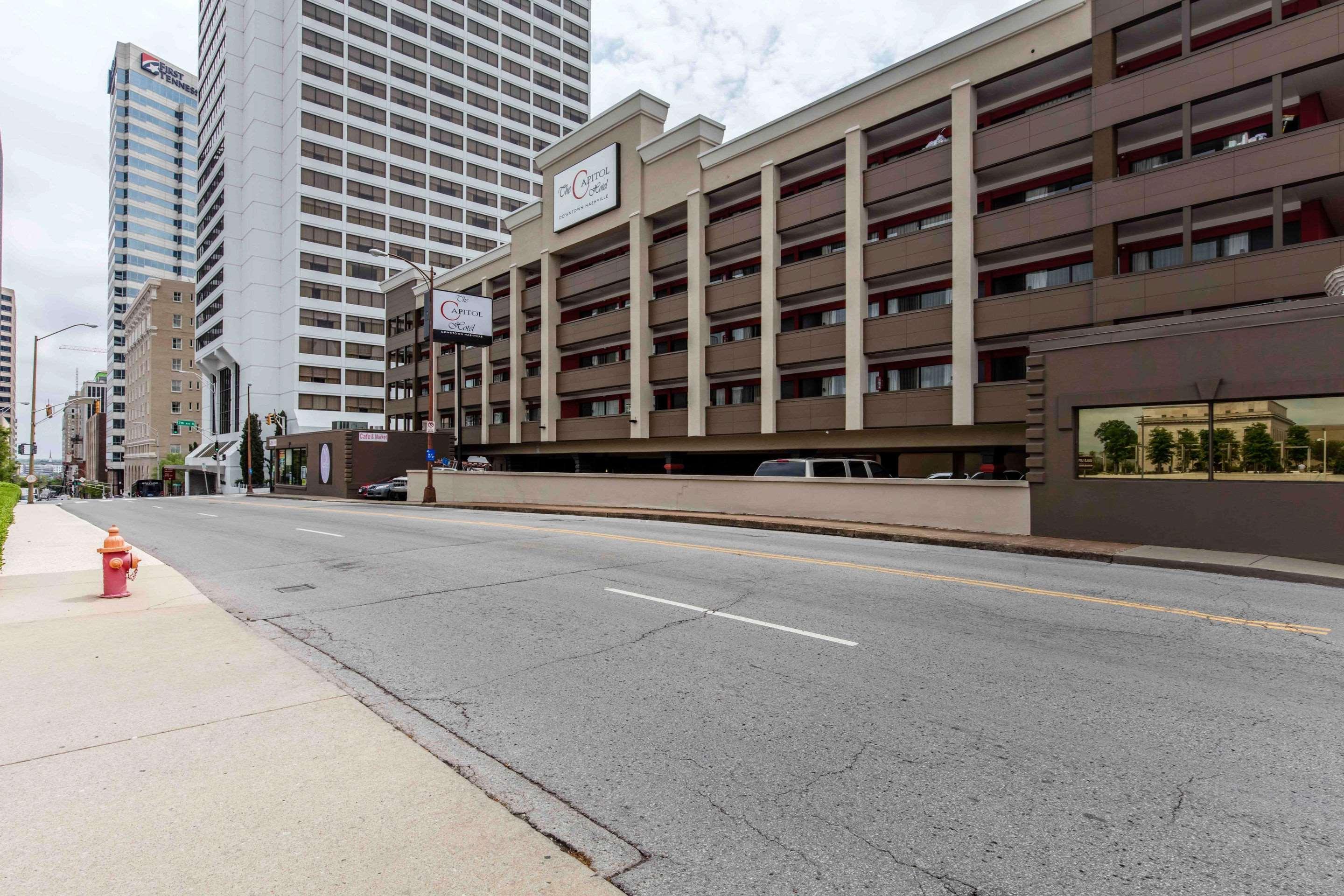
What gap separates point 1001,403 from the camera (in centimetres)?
2520

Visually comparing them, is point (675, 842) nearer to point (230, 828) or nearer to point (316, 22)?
point (230, 828)

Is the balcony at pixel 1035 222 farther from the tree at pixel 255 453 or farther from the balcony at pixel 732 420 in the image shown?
the tree at pixel 255 453

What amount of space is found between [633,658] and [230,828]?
315cm

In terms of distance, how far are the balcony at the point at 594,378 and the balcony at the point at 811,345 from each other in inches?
421

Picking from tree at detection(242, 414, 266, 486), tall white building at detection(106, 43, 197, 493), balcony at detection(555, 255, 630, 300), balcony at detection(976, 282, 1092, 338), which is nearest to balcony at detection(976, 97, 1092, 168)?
balcony at detection(976, 282, 1092, 338)

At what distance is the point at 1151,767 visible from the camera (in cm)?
377

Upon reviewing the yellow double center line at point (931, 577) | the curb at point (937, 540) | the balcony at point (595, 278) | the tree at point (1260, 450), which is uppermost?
the balcony at point (595, 278)

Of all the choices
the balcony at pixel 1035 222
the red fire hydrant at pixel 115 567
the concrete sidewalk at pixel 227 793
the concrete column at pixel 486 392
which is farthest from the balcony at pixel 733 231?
the concrete sidewalk at pixel 227 793

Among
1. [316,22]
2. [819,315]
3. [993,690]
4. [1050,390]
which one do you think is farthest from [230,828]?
[316,22]

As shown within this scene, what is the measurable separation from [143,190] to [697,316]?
438 feet

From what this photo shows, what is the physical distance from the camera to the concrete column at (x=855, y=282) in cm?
2877

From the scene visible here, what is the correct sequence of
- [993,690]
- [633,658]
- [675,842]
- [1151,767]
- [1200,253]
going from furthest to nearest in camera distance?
[1200,253], [633,658], [993,690], [1151,767], [675,842]

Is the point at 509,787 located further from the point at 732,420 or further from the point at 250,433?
the point at 250,433

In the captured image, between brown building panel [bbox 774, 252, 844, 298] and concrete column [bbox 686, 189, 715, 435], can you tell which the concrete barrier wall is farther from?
brown building panel [bbox 774, 252, 844, 298]
